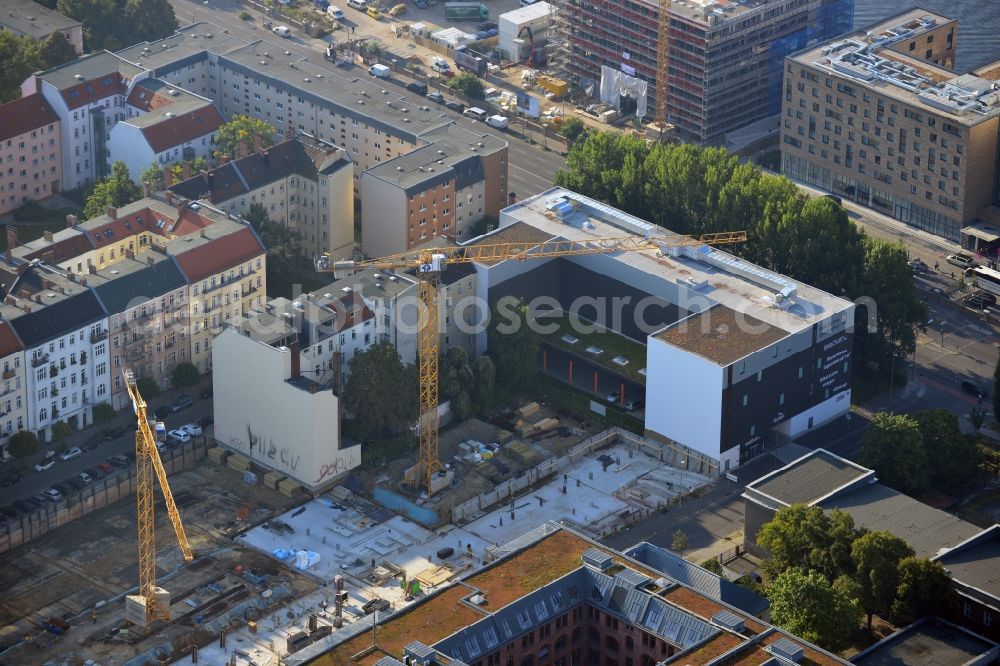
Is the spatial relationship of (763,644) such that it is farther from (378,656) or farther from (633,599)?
(378,656)

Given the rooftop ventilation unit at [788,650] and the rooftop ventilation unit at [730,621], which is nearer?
the rooftop ventilation unit at [788,650]

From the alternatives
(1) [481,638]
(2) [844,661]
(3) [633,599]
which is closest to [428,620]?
(1) [481,638]

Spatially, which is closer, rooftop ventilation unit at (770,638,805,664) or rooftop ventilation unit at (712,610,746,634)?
rooftop ventilation unit at (770,638,805,664)
